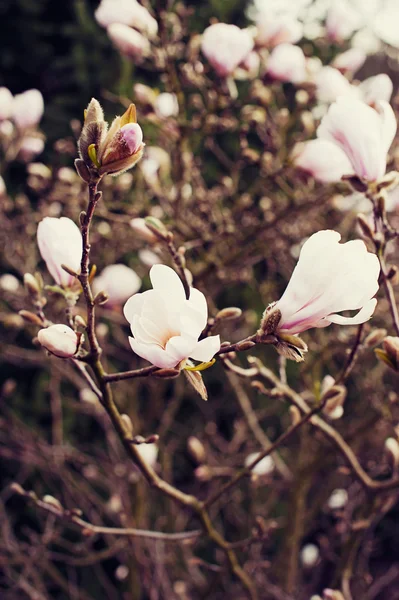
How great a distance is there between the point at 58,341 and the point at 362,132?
1.77ft

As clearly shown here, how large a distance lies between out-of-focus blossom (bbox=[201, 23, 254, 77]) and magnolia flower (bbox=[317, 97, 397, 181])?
0.71 m

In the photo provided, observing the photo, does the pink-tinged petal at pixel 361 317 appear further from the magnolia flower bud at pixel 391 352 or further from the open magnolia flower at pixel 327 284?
the magnolia flower bud at pixel 391 352

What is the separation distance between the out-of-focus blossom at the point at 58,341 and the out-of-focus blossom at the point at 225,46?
1.06 m

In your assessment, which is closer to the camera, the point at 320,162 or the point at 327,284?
the point at 327,284

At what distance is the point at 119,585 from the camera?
9.75ft

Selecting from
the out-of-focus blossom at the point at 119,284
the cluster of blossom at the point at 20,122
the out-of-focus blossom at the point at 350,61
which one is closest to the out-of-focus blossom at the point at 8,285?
the cluster of blossom at the point at 20,122

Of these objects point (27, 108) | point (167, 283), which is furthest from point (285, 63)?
point (167, 283)

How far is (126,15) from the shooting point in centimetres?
154

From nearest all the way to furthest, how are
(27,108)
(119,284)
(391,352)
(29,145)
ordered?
(391,352) < (119,284) < (27,108) < (29,145)

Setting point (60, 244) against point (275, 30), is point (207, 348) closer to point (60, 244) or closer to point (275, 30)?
point (60, 244)

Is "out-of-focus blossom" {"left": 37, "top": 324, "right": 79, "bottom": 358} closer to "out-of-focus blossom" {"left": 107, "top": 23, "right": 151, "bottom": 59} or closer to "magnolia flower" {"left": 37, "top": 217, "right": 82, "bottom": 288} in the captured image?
"magnolia flower" {"left": 37, "top": 217, "right": 82, "bottom": 288}

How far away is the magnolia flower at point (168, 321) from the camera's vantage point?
24.3 inches

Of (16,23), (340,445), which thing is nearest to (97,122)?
(340,445)

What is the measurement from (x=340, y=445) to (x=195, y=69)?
4.07ft
